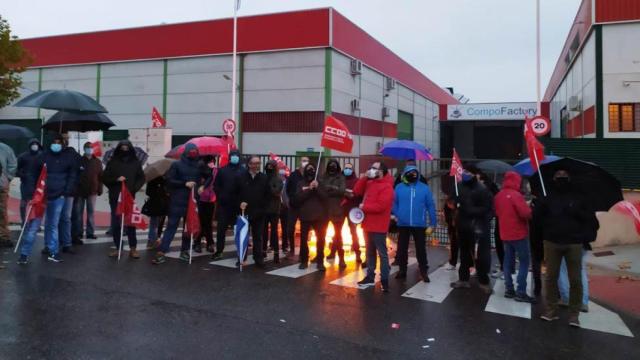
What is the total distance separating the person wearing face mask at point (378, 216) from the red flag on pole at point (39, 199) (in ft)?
17.3

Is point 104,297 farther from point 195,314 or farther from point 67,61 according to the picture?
point 67,61

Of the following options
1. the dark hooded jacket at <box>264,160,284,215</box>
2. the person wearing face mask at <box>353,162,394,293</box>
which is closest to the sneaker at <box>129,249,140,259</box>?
the dark hooded jacket at <box>264,160,284,215</box>

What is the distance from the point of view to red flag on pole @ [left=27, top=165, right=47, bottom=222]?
7.80 meters

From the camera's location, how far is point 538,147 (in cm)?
650

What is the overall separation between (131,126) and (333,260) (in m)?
24.1

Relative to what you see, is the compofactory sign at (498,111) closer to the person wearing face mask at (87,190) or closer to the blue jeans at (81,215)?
the person wearing face mask at (87,190)

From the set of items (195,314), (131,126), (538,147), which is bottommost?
(195,314)

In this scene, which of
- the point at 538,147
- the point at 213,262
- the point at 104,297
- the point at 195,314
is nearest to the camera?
the point at 195,314

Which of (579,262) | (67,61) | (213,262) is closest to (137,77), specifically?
(67,61)

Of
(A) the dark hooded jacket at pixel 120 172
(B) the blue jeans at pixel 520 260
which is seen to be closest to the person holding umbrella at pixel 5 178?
(A) the dark hooded jacket at pixel 120 172

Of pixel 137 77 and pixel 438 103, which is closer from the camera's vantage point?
pixel 137 77

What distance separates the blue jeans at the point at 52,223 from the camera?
7.99 meters

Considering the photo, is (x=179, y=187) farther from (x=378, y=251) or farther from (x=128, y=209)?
(x=378, y=251)

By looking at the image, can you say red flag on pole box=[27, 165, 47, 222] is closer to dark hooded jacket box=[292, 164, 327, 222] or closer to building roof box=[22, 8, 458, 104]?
dark hooded jacket box=[292, 164, 327, 222]
